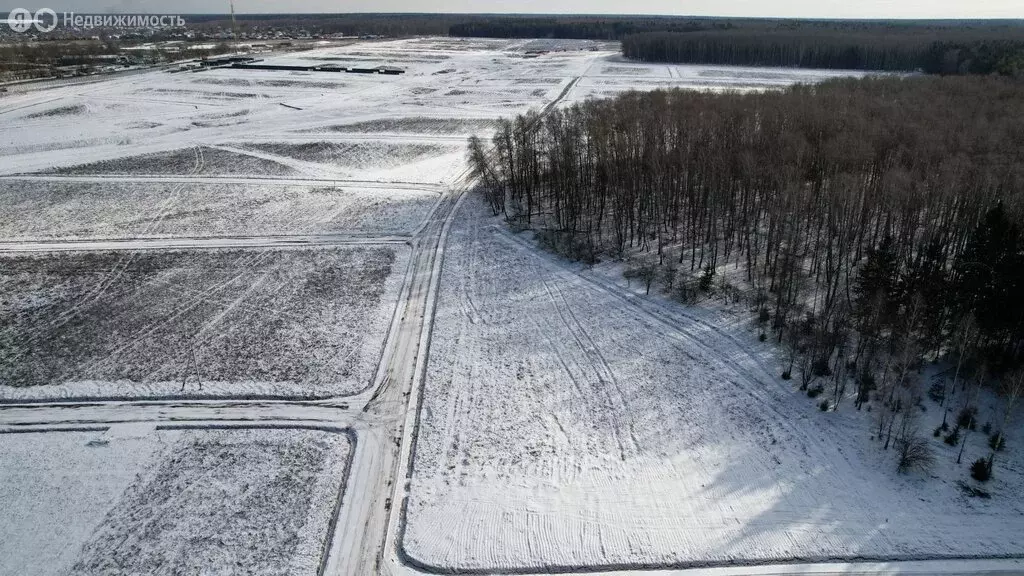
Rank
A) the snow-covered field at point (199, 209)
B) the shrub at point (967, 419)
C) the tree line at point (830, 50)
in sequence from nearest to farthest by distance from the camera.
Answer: the shrub at point (967, 419), the snow-covered field at point (199, 209), the tree line at point (830, 50)

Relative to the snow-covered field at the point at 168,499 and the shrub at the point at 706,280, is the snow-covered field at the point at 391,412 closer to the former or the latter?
the snow-covered field at the point at 168,499

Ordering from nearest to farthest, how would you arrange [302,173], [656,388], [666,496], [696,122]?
[666,496], [656,388], [696,122], [302,173]

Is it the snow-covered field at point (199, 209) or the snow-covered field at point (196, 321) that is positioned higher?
the snow-covered field at point (199, 209)

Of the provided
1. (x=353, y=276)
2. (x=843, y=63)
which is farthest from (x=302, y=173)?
(x=843, y=63)

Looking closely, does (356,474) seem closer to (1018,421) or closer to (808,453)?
(808,453)

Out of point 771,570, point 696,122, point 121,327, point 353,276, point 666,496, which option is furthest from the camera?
point 696,122

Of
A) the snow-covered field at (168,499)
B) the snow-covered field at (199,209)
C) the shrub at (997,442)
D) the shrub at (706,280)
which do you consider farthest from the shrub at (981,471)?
the snow-covered field at (199,209)

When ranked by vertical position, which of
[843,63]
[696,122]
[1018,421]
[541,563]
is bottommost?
[541,563]
